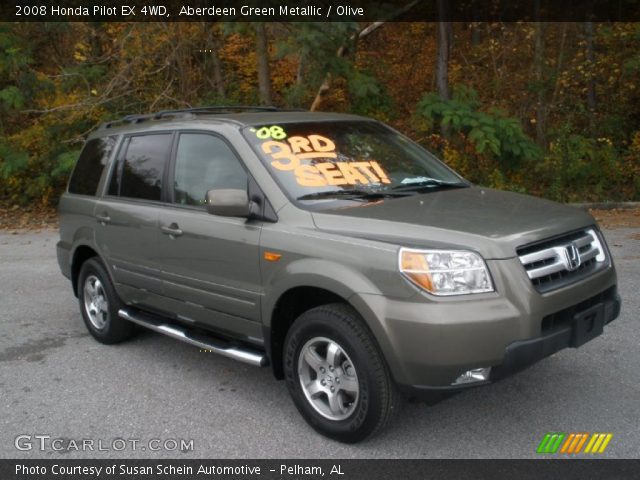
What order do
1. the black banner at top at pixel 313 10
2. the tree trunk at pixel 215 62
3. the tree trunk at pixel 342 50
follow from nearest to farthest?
the black banner at top at pixel 313 10 < the tree trunk at pixel 342 50 < the tree trunk at pixel 215 62

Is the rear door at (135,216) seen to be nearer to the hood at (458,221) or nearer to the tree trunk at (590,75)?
the hood at (458,221)

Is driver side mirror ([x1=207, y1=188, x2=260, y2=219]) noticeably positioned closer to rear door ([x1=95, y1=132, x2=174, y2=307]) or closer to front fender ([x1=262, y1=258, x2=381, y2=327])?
front fender ([x1=262, y1=258, x2=381, y2=327])

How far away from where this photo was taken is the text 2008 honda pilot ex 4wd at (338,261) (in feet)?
11.0

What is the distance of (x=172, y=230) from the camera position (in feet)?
15.3

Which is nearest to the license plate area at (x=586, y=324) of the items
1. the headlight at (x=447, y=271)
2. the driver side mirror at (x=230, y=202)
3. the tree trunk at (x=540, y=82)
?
the headlight at (x=447, y=271)

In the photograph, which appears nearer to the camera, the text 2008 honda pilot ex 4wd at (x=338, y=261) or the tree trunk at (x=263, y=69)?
the text 2008 honda pilot ex 4wd at (x=338, y=261)

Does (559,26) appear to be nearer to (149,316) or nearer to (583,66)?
(583,66)

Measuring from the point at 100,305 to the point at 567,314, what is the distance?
12.6 feet

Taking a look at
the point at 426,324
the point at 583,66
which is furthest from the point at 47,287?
the point at 583,66

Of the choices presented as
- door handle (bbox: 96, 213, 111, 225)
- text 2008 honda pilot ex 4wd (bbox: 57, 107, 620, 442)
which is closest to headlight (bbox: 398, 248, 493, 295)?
text 2008 honda pilot ex 4wd (bbox: 57, 107, 620, 442)

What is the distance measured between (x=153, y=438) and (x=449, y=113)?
32.1 feet

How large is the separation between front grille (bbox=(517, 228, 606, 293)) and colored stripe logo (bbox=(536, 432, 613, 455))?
0.87 m

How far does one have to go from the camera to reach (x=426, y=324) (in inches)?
129

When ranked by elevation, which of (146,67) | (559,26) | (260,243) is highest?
(559,26)
